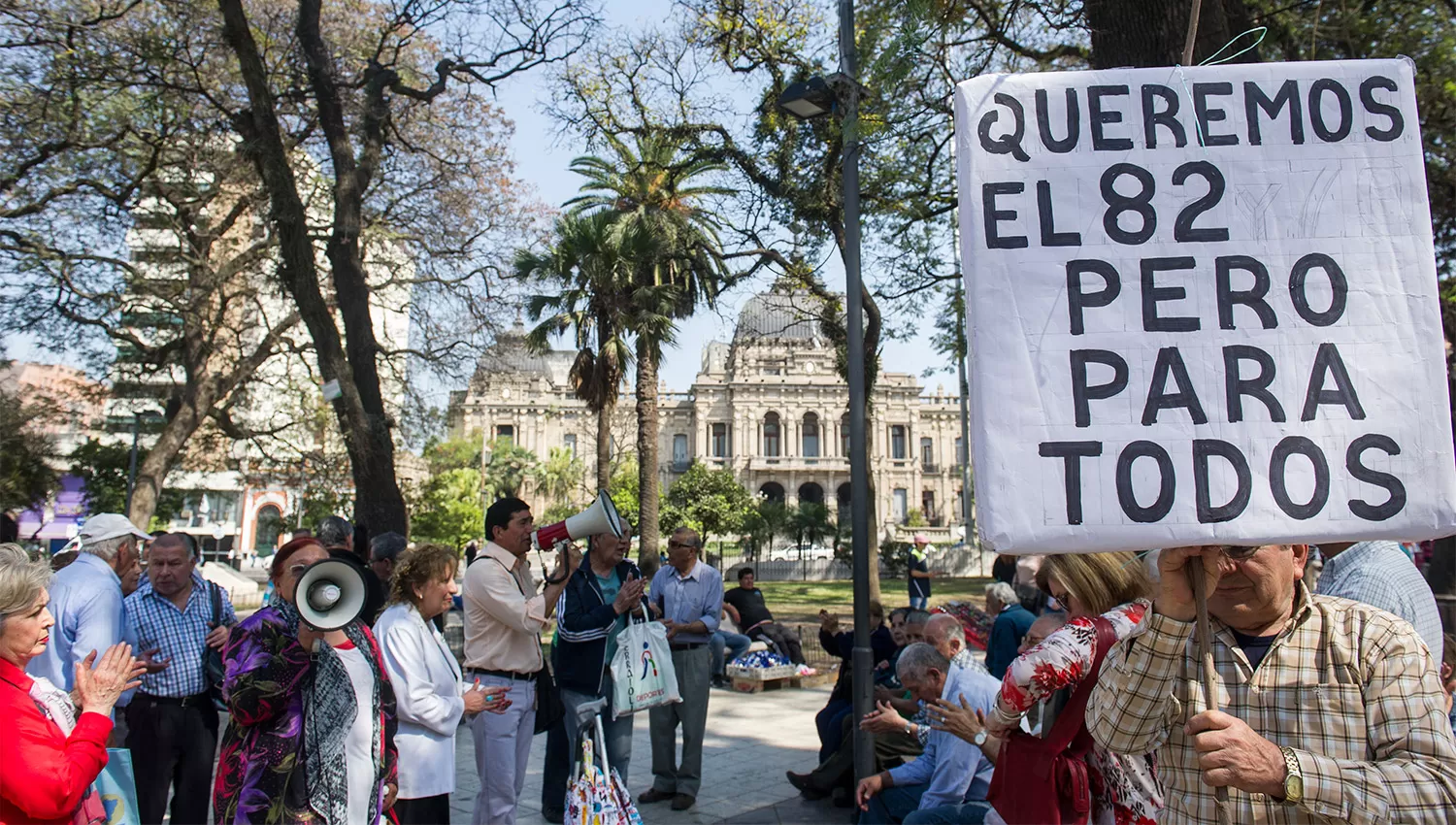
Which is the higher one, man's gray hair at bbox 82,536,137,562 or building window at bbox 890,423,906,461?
A: building window at bbox 890,423,906,461

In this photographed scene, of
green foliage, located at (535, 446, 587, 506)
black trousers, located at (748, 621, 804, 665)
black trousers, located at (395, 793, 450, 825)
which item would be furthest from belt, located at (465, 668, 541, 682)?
green foliage, located at (535, 446, 587, 506)

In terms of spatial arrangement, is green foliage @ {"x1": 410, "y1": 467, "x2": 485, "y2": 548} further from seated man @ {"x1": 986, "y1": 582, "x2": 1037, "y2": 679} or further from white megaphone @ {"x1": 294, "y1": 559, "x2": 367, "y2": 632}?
white megaphone @ {"x1": 294, "y1": 559, "x2": 367, "y2": 632}

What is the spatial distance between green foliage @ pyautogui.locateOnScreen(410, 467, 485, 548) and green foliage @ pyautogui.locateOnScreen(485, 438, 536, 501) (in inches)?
726

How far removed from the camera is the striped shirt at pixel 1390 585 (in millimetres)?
3137

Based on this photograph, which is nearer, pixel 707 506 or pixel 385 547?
pixel 385 547

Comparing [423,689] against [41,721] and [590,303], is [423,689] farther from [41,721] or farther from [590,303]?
[590,303]

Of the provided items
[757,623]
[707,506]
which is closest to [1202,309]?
[757,623]

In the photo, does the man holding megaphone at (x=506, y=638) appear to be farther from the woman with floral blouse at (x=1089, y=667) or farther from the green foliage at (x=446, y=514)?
the green foliage at (x=446, y=514)

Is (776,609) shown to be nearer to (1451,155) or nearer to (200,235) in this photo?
(200,235)

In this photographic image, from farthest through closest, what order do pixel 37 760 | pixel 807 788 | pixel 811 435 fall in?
pixel 811 435
pixel 807 788
pixel 37 760

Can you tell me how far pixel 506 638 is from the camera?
5.05 meters

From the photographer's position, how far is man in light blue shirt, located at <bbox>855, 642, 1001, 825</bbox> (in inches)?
159

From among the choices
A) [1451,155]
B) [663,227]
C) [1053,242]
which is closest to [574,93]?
[663,227]

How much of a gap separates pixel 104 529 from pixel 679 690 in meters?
3.44
